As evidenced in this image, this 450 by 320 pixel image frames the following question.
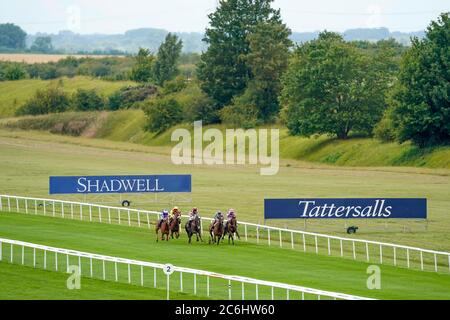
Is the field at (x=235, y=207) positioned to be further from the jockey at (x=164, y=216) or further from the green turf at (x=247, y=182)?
the jockey at (x=164, y=216)

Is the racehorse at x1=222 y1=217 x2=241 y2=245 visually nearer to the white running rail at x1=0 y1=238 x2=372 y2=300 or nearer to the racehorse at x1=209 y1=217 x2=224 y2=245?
the racehorse at x1=209 y1=217 x2=224 y2=245

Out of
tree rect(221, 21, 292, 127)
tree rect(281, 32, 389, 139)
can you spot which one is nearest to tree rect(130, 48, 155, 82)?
tree rect(221, 21, 292, 127)

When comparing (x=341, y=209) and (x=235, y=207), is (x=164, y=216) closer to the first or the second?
(x=341, y=209)

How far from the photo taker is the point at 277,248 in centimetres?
3161

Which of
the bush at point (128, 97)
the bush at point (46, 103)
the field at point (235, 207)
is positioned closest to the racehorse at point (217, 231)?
the field at point (235, 207)

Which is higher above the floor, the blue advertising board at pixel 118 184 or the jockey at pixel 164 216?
the jockey at pixel 164 216

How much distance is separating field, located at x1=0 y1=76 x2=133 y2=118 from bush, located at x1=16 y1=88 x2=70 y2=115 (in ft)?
6.83

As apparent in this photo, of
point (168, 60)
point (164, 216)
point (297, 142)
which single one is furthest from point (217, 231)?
point (168, 60)

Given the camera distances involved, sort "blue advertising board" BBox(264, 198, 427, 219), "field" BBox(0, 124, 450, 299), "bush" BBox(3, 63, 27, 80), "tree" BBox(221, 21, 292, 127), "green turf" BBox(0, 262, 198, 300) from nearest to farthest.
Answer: "green turf" BBox(0, 262, 198, 300), "field" BBox(0, 124, 450, 299), "blue advertising board" BBox(264, 198, 427, 219), "tree" BBox(221, 21, 292, 127), "bush" BBox(3, 63, 27, 80)

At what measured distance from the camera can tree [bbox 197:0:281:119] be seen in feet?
296

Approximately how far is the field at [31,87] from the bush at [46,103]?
2082 millimetres

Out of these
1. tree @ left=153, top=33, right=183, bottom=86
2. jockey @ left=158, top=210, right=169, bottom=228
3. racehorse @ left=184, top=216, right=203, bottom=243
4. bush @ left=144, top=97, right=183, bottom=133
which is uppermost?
tree @ left=153, top=33, right=183, bottom=86

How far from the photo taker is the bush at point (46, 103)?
101938 mm
